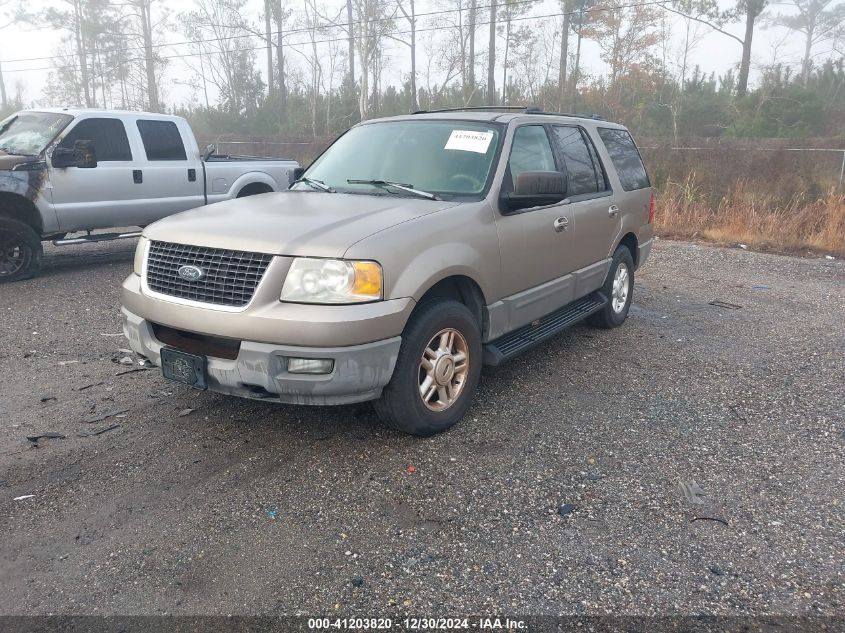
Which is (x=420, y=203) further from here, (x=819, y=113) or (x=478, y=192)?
(x=819, y=113)

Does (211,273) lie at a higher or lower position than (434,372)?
higher

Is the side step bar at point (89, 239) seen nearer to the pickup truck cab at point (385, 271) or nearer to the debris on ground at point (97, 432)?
the pickup truck cab at point (385, 271)

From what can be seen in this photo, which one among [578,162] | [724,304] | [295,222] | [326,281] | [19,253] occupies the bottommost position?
[724,304]

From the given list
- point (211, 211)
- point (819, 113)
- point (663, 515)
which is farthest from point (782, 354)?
point (819, 113)

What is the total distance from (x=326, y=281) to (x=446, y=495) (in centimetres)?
125

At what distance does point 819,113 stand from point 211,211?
27289 mm

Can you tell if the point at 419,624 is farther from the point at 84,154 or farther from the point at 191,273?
the point at 84,154

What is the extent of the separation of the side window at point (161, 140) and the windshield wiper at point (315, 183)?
15.8 ft

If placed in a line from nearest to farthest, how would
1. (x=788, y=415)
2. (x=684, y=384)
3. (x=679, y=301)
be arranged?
(x=788, y=415) < (x=684, y=384) < (x=679, y=301)

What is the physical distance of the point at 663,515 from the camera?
10.5 ft

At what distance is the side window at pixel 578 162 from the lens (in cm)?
529

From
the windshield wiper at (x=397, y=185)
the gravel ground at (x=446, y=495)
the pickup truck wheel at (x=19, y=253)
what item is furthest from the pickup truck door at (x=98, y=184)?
the windshield wiper at (x=397, y=185)

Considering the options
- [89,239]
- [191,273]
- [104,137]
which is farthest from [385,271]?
[104,137]

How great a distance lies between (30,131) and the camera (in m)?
8.16
